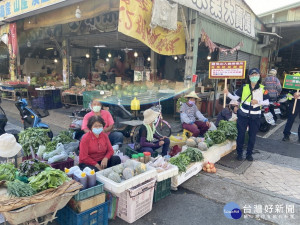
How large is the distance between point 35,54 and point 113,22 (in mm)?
13107

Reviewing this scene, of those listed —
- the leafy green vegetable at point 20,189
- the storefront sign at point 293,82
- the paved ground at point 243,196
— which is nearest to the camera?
the leafy green vegetable at point 20,189

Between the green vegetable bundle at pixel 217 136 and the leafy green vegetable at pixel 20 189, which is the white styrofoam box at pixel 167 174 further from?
the green vegetable bundle at pixel 217 136

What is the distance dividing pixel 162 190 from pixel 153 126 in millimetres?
1475

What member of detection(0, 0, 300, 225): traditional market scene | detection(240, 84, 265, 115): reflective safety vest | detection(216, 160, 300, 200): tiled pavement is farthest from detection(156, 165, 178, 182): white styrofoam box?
detection(240, 84, 265, 115): reflective safety vest

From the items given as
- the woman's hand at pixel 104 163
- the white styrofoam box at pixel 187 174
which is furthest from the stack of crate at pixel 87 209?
the white styrofoam box at pixel 187 174

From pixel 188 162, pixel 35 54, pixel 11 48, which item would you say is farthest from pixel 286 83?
pixel 35 54

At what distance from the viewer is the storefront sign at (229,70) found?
18.6 feet

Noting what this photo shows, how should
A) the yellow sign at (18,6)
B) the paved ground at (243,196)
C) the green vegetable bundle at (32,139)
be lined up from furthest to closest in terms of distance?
the yellow sign at (18,6), the green vegetable bundle at (32,139), the paved ground at (243,196)

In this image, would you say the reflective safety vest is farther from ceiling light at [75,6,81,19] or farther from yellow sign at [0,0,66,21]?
yellow sign at [0,0,66,21]

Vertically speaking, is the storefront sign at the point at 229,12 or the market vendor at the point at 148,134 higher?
the storefront sign at the point at 229,12

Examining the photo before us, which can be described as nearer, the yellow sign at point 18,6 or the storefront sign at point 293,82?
the storefront sign at point 293,82

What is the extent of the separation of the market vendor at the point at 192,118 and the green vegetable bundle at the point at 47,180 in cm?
399

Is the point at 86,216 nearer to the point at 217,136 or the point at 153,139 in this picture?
the point at 153,139

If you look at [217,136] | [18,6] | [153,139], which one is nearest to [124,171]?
[153,139]
